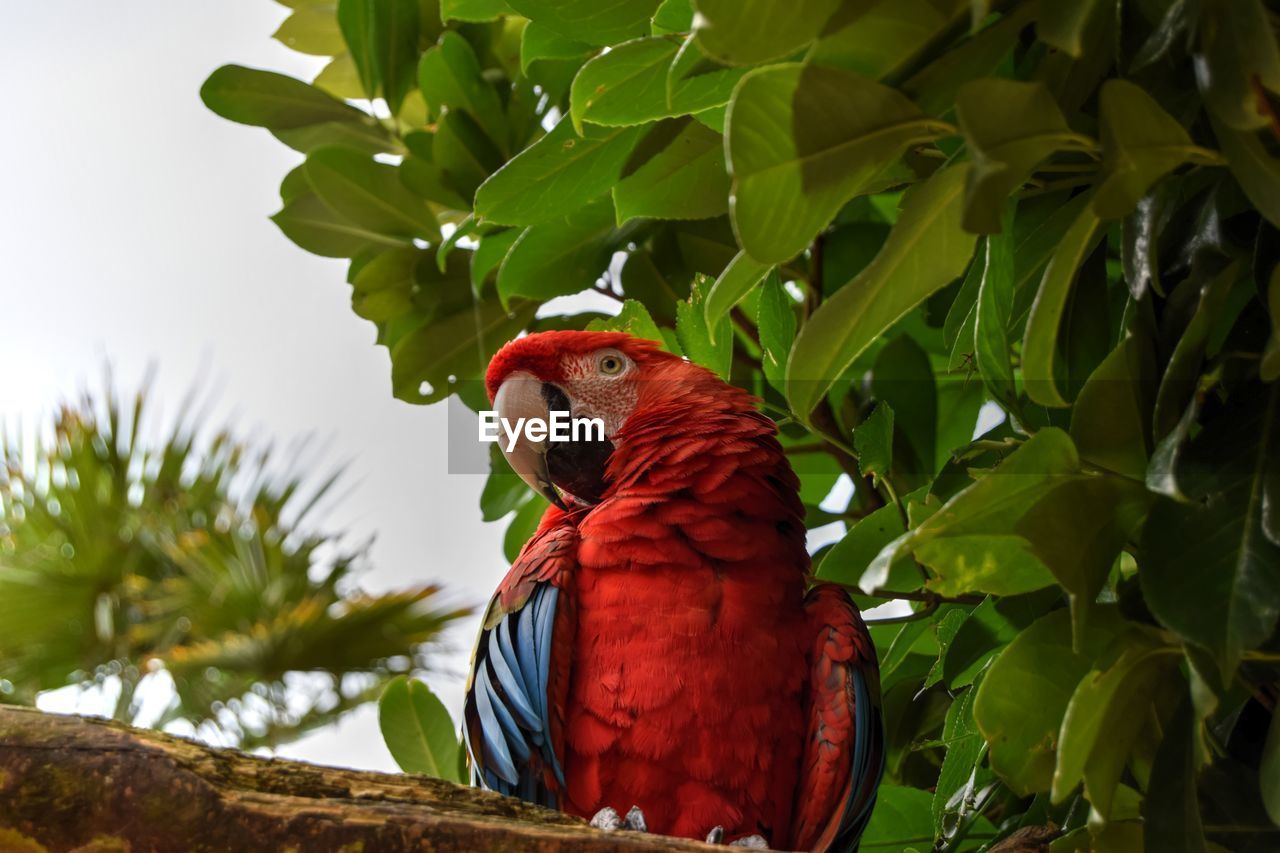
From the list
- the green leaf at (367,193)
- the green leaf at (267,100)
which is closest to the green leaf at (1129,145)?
the green leaf at (367,193)

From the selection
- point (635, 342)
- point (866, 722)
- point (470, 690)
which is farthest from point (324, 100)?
point (866, 722)

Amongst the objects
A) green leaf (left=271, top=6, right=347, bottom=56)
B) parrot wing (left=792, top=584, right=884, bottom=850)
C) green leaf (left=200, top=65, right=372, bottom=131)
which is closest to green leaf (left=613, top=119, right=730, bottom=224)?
parrot wing (left=792, top=584, right=884, bottom=850)

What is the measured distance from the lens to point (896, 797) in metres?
0.96

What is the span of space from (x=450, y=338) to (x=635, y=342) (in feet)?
0.78

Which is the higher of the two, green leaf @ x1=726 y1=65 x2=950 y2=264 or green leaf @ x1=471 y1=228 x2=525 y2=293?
green leaf @ x1=471 y1=228 x2=525 y2=293

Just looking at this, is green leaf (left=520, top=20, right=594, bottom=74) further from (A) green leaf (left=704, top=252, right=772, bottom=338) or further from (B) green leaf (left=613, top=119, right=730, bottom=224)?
(A) green leaf (left=704, top=252, right=772, bottom=338)

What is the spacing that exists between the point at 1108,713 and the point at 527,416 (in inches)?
25.9

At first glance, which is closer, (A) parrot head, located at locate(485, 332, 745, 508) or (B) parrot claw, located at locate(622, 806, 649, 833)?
(B) parrot claw, located at locate(622, 806, 649, 833)

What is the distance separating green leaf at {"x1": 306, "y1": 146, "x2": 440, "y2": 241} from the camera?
3.90 feet

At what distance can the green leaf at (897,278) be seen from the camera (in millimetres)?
547

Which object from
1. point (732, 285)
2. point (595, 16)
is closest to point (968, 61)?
point (732, 285)

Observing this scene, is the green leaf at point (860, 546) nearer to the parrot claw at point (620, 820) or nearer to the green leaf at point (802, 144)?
the parrot claw at point (620, 820)

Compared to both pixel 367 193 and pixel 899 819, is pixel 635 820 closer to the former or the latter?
pixel 899 819

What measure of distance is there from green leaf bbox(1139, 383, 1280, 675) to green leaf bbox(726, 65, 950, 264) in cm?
20
